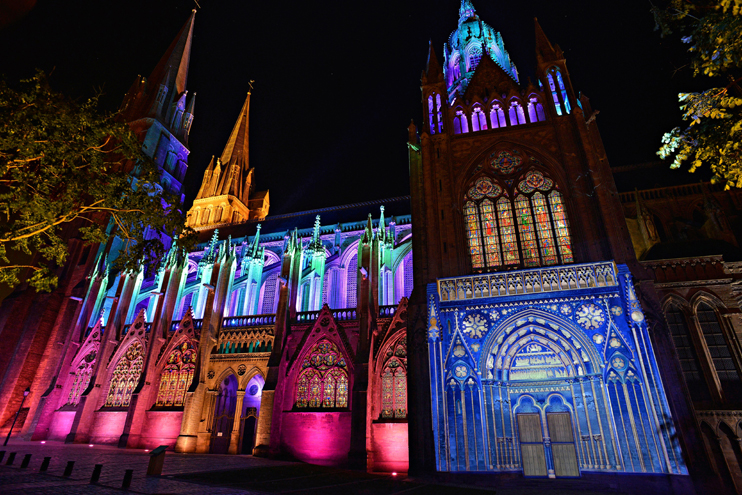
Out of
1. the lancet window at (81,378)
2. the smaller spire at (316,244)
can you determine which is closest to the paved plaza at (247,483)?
the lancet window at (81,378)

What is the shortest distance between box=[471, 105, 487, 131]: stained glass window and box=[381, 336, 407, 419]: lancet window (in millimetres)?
10455

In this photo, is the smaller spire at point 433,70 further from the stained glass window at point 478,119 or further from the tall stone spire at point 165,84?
the tall stone spire at point 165,84

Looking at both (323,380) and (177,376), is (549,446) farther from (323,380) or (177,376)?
(177,376)

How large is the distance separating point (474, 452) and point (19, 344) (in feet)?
98.3

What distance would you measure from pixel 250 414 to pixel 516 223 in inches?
651

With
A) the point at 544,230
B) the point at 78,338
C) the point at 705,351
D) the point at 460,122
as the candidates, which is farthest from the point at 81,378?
the point at 705,351

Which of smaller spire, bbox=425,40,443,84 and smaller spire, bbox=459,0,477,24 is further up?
smaller spire, bbox=459,0,477,24

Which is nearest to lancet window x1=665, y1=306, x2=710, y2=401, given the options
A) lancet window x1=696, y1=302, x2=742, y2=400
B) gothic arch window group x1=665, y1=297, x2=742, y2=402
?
gothic arch window group x1=665, y1=297, x2=742, y2=402

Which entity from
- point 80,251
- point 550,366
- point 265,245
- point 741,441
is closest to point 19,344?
point 80,251

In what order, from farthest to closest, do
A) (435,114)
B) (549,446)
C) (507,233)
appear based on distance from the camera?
(435,114)
(507,233)
(549,446)

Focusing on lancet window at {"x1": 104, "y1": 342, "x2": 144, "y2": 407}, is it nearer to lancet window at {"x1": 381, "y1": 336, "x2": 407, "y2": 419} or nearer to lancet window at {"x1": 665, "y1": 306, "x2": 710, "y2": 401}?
lancet window at {"x1": 381, "y1": 336, "x2": 407, "y2": 419}

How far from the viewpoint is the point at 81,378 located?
25312 millimetres

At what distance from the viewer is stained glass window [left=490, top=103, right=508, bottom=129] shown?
1875cm

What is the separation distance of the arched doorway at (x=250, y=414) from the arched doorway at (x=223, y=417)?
0.67 meters
